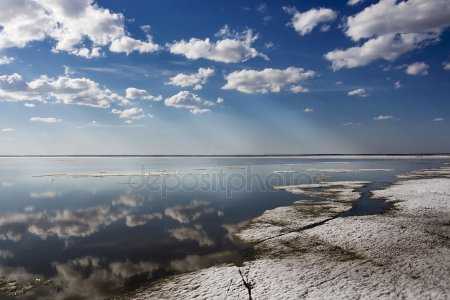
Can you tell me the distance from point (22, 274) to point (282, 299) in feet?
35.4

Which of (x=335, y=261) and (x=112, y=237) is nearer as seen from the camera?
(x=335, y=261)

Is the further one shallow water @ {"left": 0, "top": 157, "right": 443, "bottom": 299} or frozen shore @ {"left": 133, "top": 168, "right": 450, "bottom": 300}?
shallow water @ {"left": 0, "top": 157, "right": 443, "bottom": 299}

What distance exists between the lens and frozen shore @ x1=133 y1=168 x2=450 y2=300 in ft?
36.0

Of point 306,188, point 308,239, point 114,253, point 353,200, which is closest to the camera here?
point 114,253

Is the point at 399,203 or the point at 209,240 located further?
the point at 399,203

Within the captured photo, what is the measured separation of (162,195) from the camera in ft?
112

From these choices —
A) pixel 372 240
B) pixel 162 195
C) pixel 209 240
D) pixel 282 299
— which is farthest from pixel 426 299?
pixel 162 195

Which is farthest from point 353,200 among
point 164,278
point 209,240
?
point 164,278

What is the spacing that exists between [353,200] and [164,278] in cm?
2246

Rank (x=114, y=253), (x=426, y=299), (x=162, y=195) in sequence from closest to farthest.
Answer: (x=426, y=299) → (x=114, y=253) → (x=162, y=195)

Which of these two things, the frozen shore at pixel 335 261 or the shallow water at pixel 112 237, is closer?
the frozen shore at pixel 335 261

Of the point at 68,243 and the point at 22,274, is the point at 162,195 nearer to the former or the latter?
the point at 68,243

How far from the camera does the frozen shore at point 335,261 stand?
1098 cm

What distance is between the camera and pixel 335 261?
13.7 m
